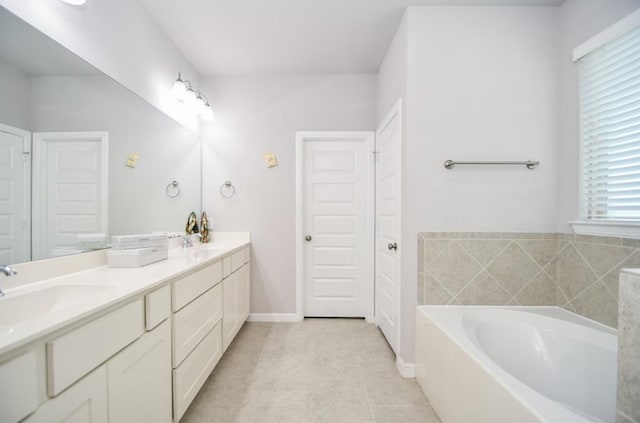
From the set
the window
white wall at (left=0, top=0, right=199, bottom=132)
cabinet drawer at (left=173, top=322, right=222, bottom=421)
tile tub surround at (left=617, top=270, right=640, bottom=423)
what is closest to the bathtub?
tile tub surround at (left=617, top=270, right=640, bottom=423)

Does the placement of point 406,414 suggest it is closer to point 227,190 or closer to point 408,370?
point 408,370

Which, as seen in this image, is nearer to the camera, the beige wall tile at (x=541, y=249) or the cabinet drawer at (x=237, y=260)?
the beige wall tile at (x=541, y=249)

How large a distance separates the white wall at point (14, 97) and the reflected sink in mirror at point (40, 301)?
686 mm

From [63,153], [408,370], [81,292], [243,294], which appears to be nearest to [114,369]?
[81,292]

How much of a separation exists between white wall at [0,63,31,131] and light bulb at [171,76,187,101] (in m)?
1.16

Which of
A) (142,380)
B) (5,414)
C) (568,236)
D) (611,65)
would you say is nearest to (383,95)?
(611,65)

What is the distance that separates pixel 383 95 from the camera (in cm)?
243

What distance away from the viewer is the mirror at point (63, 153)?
107 cm

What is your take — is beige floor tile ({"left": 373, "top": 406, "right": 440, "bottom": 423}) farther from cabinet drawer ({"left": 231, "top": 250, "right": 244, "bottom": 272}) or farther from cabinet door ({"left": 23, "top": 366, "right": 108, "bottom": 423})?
cabinet drawer ({"left": 231, "top": 250, "right": 244, "bottom": 272})

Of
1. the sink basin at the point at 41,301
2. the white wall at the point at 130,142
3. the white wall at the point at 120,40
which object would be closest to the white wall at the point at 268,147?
the white wall at the point at 130,142

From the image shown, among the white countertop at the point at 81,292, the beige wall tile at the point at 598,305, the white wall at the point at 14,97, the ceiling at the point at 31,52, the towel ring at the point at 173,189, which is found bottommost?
the beige wall tile at the point at 598,305

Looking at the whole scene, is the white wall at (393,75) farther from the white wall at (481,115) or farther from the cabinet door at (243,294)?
the cabinet door at (243,294)

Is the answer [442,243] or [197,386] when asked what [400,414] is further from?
[197,386]

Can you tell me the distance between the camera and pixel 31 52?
1.14 meters
